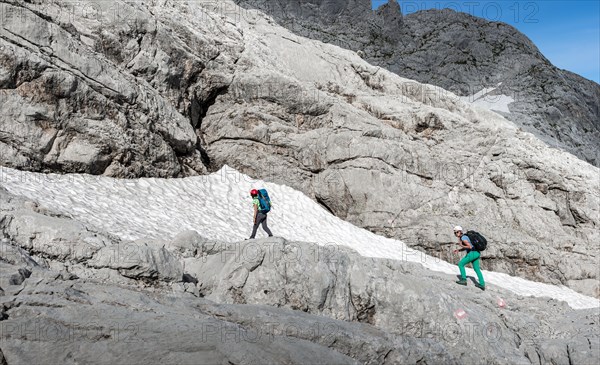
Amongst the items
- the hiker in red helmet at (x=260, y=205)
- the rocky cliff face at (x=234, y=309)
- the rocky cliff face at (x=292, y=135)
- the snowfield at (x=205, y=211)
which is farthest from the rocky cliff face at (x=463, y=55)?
the rocky cliff face at (x=234, y=309)

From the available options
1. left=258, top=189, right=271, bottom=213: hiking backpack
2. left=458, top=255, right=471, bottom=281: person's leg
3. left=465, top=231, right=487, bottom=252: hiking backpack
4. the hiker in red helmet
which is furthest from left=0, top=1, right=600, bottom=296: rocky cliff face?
left=465, top=231, right=487, bottom=252: hiking backpack

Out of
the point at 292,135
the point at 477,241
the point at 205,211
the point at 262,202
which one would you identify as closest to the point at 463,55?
the point at 292,135

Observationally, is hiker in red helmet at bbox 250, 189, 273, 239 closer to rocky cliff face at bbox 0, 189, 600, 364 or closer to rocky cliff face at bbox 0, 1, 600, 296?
rocky cliff face at bbox 0, 189, 600, 364

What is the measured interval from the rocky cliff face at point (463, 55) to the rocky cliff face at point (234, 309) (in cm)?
3158

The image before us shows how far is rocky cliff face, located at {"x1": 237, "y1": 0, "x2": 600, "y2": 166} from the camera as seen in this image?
43281 millimetres

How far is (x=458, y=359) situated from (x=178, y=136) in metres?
18.4

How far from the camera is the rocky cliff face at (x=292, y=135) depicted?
21.1 metres

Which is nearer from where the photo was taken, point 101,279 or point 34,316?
point 34,316

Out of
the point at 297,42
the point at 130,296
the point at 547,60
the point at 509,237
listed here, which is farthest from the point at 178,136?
the point at 547,60

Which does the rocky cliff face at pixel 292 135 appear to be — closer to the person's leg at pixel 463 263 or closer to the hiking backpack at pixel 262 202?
the hiking backpack at pixel 262 202

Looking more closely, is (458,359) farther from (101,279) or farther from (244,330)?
(101,279)

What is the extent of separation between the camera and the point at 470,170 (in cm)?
2886

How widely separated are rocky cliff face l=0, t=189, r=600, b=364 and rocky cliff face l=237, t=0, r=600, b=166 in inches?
1243

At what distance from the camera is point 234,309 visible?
9.73m
